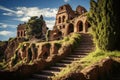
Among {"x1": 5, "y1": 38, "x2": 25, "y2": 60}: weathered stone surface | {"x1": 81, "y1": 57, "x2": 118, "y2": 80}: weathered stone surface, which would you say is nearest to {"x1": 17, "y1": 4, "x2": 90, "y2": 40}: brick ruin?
{"x1": 5, "y1": 38, "x2": 25, "y2": 60}: weathered stone surface

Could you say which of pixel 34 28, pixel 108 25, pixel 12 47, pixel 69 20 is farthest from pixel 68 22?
pixel 108 25

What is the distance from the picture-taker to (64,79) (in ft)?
19.0

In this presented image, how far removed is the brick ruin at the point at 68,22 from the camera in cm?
4147

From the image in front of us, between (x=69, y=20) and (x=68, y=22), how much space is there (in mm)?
1523

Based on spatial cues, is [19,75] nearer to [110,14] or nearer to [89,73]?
[89,73]

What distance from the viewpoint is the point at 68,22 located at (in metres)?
47.3

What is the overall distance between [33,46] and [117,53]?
21728 mm

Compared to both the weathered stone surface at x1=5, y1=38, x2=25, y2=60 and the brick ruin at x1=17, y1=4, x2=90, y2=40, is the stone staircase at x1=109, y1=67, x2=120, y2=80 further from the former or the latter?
the weathered stone surface at x1=5, y1=38, x2=25, y2=60

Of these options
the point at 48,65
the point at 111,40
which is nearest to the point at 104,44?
the point at 111,40

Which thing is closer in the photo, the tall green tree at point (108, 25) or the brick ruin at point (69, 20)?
the tall green tree at point (108, 25)

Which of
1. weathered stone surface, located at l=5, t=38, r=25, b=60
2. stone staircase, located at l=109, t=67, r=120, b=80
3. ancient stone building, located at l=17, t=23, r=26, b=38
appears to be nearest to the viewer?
stone staircase, located at l=109, t=67, r=120, b=80

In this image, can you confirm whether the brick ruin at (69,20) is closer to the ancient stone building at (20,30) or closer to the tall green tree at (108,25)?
the tall green tree at (108,25)

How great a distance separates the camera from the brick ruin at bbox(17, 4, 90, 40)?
1633 inches

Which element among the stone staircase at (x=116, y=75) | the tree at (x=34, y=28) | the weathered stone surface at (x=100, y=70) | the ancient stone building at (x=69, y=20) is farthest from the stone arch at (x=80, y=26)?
the weathered stone surface at (x=100, y=70)
